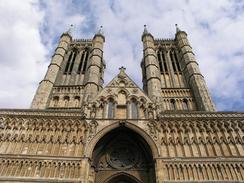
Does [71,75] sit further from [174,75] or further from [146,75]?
[174,75]

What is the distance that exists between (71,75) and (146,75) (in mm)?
8638

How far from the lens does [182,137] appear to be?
1459cm

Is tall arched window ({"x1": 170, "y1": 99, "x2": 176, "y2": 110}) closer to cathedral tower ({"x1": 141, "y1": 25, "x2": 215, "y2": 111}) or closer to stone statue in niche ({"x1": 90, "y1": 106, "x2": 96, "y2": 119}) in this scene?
cathedral tower ({"x1": 141, "y1": 25, "x2": 215, "y2": 111})

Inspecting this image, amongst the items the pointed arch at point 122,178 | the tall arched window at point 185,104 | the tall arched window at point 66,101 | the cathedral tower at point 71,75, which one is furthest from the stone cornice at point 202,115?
the tall arched window at point 66,101

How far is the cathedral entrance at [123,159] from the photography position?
14.1m

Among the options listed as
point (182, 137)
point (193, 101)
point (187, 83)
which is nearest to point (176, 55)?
point (187, 83)

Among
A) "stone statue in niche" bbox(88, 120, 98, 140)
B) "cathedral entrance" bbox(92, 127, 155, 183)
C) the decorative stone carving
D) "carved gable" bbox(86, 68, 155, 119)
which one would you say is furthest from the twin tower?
the decorative stone carving

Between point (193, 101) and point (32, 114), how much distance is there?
15.6m

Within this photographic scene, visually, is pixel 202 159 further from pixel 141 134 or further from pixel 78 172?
pixel 78 172

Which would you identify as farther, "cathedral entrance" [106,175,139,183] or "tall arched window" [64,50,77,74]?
"tall arched window" [64,50,77,74]

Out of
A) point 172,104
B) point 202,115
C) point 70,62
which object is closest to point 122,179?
point 202,115

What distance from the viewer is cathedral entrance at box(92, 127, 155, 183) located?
14141mm

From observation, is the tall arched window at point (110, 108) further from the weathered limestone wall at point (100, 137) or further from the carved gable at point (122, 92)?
the weathered limestone wall at point (100, 137)

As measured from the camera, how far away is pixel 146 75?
27.8 meters
